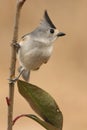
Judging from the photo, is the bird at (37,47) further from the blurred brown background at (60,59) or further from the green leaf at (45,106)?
the blurred brown background at (60,59)

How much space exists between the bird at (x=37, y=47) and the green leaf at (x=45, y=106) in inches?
2.5

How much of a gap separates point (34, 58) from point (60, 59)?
7.09 feet

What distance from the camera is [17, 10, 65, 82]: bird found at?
93 cm

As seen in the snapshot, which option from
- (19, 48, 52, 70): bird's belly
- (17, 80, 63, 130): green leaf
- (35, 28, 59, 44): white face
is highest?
(35, 28, 59, 44): white face

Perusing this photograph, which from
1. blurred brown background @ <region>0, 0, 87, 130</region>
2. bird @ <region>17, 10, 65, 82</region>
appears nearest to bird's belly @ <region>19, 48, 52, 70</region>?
bird @ <region>17, 10, 65, 82</region>

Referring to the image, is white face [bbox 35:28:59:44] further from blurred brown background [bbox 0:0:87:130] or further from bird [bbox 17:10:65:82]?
blurred brown background [bbox 0:0:87:130]

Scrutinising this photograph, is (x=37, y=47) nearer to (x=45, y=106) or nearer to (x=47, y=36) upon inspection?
(x=47, y=36)

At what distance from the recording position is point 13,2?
337 centimetres

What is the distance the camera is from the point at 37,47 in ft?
3.18

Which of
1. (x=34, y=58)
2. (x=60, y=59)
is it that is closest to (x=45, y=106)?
(x=34, y=58)

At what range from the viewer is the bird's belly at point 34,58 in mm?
938

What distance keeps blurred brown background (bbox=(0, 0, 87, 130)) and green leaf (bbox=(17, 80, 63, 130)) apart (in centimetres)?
165

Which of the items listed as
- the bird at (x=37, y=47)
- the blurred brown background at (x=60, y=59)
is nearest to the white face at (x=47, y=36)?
the bird at (x=37, y=47)

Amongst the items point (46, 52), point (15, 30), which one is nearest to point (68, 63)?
point (46, 52)
